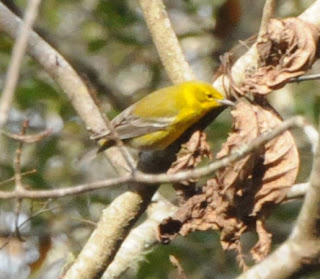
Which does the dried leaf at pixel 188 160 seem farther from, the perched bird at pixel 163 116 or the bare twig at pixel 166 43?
the bare twig at pixel 166 43

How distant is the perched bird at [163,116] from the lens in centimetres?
422

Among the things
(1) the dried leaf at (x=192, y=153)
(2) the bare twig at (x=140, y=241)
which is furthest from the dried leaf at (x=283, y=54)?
(2) the bare twig at (x=140, y=241)

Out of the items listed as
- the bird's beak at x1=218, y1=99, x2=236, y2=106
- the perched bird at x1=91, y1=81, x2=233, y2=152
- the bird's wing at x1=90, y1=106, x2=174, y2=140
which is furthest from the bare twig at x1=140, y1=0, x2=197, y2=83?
the bird's wing at x1=90, y1=106, x2=174, y2=140

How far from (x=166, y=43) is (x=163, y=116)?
1.22 meters

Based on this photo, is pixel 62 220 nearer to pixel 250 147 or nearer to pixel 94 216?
pixel 94 216

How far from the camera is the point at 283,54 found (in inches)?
132

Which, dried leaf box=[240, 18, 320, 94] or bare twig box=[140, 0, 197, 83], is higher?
bare twig box=[140, 0, 197, 83]

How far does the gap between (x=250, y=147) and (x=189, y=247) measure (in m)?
3.74

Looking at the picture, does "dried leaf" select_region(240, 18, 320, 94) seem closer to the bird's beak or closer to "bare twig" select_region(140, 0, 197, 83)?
the bird's beak

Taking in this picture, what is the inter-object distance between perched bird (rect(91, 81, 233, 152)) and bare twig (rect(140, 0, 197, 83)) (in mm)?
65

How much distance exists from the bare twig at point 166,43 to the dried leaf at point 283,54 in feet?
2.01

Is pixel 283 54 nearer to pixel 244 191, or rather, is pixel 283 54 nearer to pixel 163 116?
pixel 244 191

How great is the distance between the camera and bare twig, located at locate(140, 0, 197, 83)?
3.93 metres

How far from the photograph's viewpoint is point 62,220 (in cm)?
599
